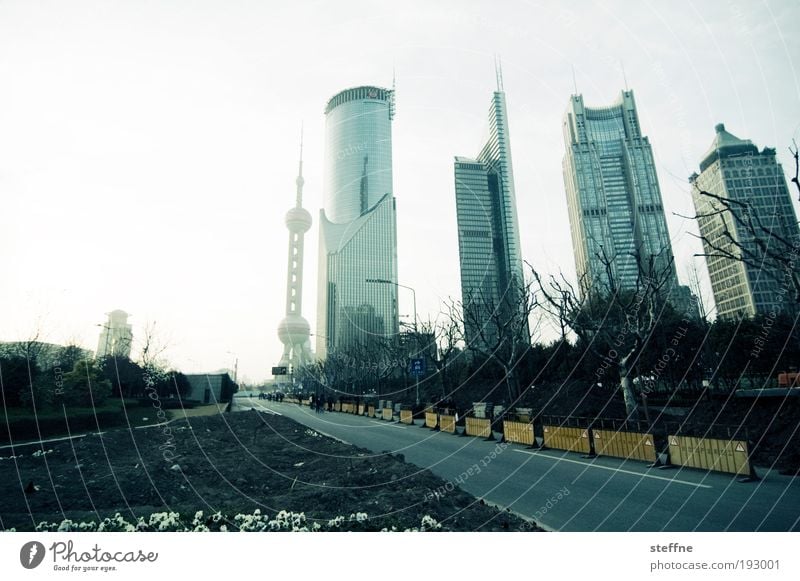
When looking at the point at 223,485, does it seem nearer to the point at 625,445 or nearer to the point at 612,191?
the point at 625,445

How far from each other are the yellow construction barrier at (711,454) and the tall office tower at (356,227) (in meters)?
87.4

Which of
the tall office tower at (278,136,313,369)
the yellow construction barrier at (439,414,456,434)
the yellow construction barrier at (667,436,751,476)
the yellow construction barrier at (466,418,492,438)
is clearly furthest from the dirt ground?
the tall office tower at (278,136,313,369)

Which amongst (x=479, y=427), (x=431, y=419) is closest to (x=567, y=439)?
(x=479, y=427)

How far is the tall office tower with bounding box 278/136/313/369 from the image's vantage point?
168m

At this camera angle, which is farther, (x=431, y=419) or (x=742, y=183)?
(x=431, y=419)

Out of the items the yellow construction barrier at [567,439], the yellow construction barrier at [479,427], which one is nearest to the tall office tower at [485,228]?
the yellow construction barrier at [479,427]

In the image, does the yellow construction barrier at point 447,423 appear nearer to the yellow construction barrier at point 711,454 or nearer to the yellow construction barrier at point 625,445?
the yellow construction barrier at point 625,445

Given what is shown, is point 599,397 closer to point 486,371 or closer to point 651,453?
point 486,371

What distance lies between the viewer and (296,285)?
17088 cm

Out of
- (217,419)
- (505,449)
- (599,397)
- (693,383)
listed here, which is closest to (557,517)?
(505,449)

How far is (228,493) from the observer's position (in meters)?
8.12

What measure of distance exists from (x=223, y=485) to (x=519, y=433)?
1116 centimetres

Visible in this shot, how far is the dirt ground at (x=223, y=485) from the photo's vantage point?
19.0ft
